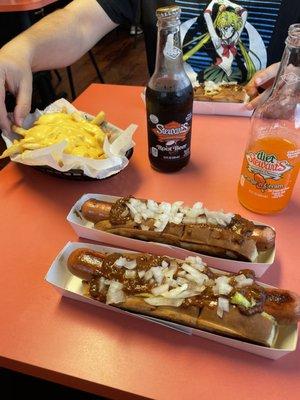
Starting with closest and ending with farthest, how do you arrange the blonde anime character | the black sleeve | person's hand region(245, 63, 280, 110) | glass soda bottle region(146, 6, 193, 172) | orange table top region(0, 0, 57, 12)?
glass soda bottle region(146, 6, 193, 172), person's hand region(245, 63, 280, 110), the blonde anime character, the black sleeve, orange table top region(0, 0, 57, 12)

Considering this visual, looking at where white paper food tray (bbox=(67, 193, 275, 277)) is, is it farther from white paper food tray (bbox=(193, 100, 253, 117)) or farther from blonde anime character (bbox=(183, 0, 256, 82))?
blonde anime character (bbox=(183, 0, 256, 82))

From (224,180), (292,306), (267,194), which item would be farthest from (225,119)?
(292,306)

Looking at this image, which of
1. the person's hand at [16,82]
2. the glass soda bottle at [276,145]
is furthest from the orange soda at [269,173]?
the person's hand at [16,82]

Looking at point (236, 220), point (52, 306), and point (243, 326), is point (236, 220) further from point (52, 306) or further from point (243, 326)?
point (52, 306)

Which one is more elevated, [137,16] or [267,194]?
[137,16]

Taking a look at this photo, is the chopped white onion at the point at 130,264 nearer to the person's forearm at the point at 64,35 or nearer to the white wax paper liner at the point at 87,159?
the white wax paper liner at the point at 87,159

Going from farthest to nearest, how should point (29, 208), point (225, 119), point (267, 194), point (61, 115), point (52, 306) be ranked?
point (225, 119)
point (61, 115)
point (29, 208)
point (267, 194)
point (52, 306)

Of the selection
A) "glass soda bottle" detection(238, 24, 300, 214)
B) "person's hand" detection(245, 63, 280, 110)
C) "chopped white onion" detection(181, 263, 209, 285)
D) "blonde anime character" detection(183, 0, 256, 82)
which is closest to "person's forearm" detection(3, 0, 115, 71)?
"blonde anime character" detection(183, 0, 256, 82)
